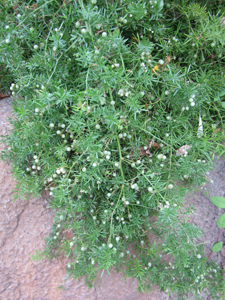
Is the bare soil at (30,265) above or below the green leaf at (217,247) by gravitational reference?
above

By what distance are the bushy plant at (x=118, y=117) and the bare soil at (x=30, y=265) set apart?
0.22m

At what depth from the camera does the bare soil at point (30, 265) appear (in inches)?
95.0

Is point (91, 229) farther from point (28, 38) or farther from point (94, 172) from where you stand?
point (28, 38)

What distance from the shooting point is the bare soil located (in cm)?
241

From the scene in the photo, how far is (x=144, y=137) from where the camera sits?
83.4 inches

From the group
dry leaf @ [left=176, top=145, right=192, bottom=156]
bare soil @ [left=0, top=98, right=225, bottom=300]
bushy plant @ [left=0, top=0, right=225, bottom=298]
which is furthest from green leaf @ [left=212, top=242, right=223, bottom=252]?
dry leaf @ [left=176, top=145, right=192, bottom=156]

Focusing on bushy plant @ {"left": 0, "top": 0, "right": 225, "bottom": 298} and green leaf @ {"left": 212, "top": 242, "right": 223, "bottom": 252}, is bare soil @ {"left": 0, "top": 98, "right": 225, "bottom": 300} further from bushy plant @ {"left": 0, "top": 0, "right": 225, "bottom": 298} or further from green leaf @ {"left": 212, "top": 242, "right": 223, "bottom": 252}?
green leaf @ {"left": 212, "top": 242, "right": 223, "bottom": 252}

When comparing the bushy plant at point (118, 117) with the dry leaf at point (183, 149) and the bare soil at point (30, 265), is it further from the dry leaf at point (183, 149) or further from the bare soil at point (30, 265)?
the bare soil at point (30, 265)

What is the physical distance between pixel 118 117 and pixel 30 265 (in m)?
1.92

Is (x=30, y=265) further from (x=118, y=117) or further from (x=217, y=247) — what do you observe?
(x=217, y=247)

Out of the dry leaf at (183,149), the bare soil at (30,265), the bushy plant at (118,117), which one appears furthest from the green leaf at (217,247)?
the dry leaf at (183,149)

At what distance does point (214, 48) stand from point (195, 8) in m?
0.41

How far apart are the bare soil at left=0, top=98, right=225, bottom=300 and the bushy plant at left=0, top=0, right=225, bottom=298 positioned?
8.5 inches

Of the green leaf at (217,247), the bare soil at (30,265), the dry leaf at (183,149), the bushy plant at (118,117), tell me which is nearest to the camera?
the bushy plant at (118,117)
